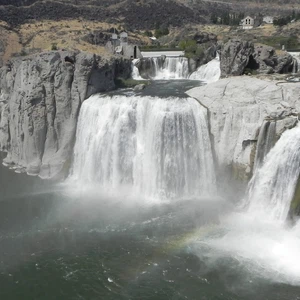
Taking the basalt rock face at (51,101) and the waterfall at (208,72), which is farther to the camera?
the waterfall at (208,72)

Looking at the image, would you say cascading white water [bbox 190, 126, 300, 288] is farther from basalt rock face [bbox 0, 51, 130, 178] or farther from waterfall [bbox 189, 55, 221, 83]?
waterfall [bbox 189, 55, 221, 83]

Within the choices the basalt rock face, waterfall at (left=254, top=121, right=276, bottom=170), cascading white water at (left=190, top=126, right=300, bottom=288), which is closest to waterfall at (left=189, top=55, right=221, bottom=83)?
the basalt rock face

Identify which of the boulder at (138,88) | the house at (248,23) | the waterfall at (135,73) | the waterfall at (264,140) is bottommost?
the waterfall at (264,140)

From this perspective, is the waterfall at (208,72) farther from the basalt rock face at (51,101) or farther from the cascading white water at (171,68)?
the basalt rock face at (51,101)

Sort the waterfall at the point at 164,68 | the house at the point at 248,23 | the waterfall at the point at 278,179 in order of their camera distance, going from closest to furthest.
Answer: the waterfall at the point at 278,179, the waterfall at the point at 164,68, the house at the point at 248,23

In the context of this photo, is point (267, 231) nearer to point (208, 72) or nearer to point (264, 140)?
point (264, 140)

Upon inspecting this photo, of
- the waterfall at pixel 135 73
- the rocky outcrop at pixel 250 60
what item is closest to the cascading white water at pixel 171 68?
the waterfall at pixel 135 73

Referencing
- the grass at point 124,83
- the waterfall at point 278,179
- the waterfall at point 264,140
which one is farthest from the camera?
the grass at point 124,83

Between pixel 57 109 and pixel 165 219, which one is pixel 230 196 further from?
pixel 57 109

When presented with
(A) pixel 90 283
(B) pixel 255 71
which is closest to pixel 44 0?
(B) pixel 255 71
